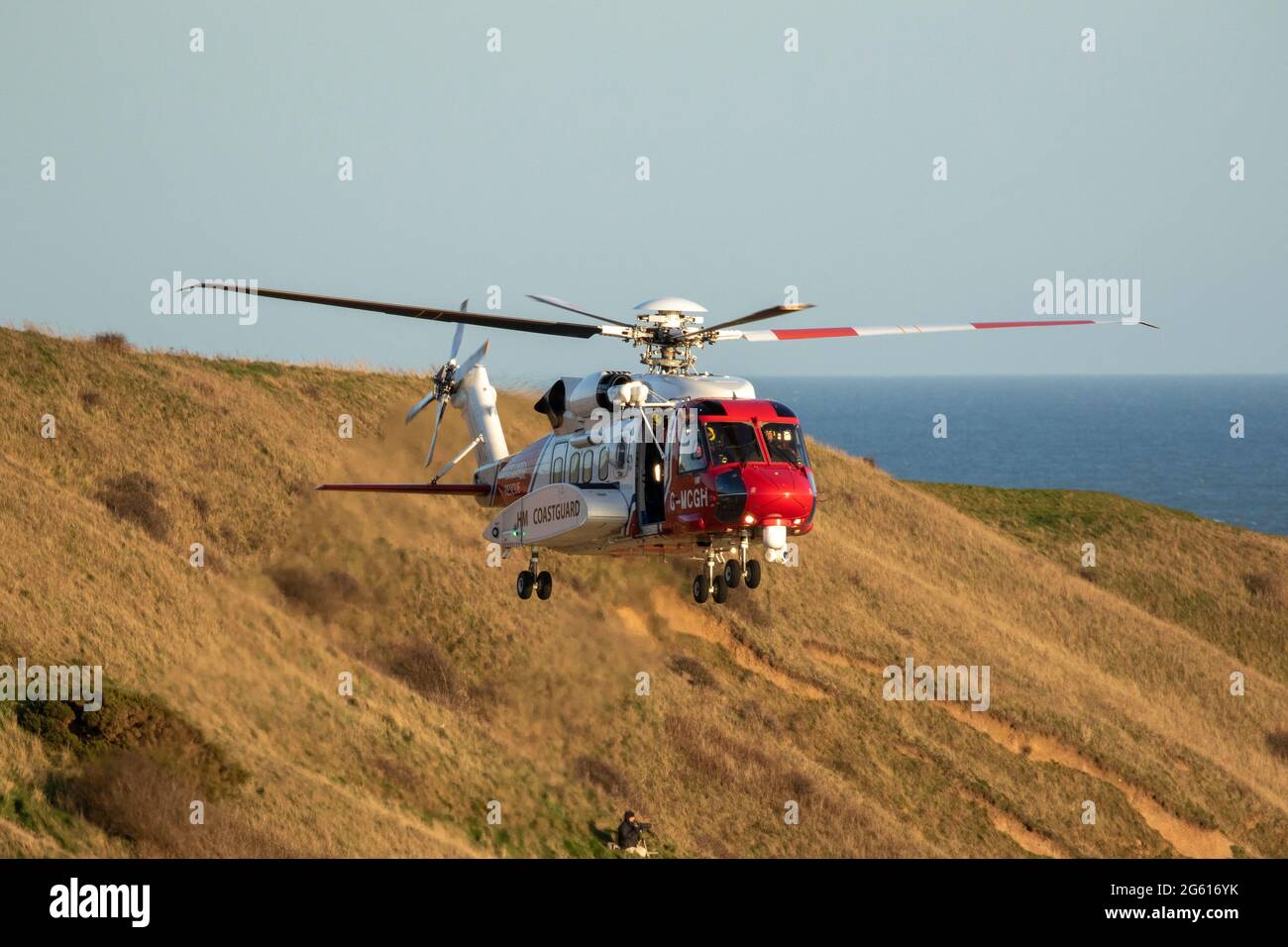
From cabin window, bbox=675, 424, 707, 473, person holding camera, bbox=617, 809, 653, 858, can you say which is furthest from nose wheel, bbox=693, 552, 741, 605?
A: person holding camera, bbox=617, 809, 653, 858

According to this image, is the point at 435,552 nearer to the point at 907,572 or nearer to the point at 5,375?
the point at 5,375

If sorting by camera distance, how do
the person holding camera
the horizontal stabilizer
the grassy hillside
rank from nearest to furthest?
the horizontal stabilizer < the grassy hillside < the person holding camera

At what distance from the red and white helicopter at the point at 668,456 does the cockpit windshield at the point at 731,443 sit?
0.02 meters

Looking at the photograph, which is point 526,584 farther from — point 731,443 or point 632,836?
point 632,836

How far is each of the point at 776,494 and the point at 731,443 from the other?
1.38m

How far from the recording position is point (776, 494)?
91.7 ft

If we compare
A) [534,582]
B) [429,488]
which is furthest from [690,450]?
[429,488]

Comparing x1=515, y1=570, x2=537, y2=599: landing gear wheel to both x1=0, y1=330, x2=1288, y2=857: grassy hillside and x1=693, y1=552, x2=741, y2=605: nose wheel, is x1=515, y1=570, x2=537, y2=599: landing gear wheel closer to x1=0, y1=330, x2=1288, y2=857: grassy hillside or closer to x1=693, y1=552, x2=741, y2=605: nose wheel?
x1=693, y1=552, x2=741, y2=605: nose wheel

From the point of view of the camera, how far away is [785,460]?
28938 mm

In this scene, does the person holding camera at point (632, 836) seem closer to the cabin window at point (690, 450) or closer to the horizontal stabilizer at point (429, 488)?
the horizontal stabilizer at point (429, 488)

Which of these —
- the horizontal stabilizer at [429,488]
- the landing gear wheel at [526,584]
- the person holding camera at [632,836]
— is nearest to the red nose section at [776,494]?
the landing gear wheel at [526,584]

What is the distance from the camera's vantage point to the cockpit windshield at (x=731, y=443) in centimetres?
2856

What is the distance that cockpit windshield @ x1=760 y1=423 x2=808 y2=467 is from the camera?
94.5ft

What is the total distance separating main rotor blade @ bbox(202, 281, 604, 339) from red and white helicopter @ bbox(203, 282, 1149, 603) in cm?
3
